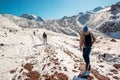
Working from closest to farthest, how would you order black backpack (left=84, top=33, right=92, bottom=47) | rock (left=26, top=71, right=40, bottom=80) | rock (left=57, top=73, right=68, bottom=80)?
black backpack (left=84, top=33, right=92, bottom=47) < rock (left=57, top=73, right=68, bottom=80) < rock (left=26, top=71, right=40, bottom=80)

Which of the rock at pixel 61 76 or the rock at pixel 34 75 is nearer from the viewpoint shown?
the rock at pixel 61 76

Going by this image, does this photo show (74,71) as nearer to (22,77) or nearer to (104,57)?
(22,77)

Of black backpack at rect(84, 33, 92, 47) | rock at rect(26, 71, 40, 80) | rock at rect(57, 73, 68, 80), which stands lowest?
rock at rect(26, 71, 40, 80)

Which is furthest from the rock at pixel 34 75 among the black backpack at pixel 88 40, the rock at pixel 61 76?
the black backpack at pixel 88 40

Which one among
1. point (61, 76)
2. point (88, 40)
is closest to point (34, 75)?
point (61, 76)

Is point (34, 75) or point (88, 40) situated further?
point (34, 75)

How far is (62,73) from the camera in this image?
11.9 meters

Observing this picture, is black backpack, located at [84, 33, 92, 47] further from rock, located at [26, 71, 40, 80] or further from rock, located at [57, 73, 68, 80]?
rock, located at [26, 71, 40, 80]

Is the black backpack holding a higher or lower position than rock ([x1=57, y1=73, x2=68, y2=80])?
higher

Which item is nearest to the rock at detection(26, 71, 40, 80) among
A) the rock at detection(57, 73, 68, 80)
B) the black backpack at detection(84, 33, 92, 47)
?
the rock at detection(57, 73, 68, 80)

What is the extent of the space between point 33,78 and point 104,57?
35.3 feet

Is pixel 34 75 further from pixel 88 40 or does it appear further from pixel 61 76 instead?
pixel 88 40

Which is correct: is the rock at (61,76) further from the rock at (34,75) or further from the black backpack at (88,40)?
the black backpack at (88,40)

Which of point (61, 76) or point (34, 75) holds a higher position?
point (61, 76)
